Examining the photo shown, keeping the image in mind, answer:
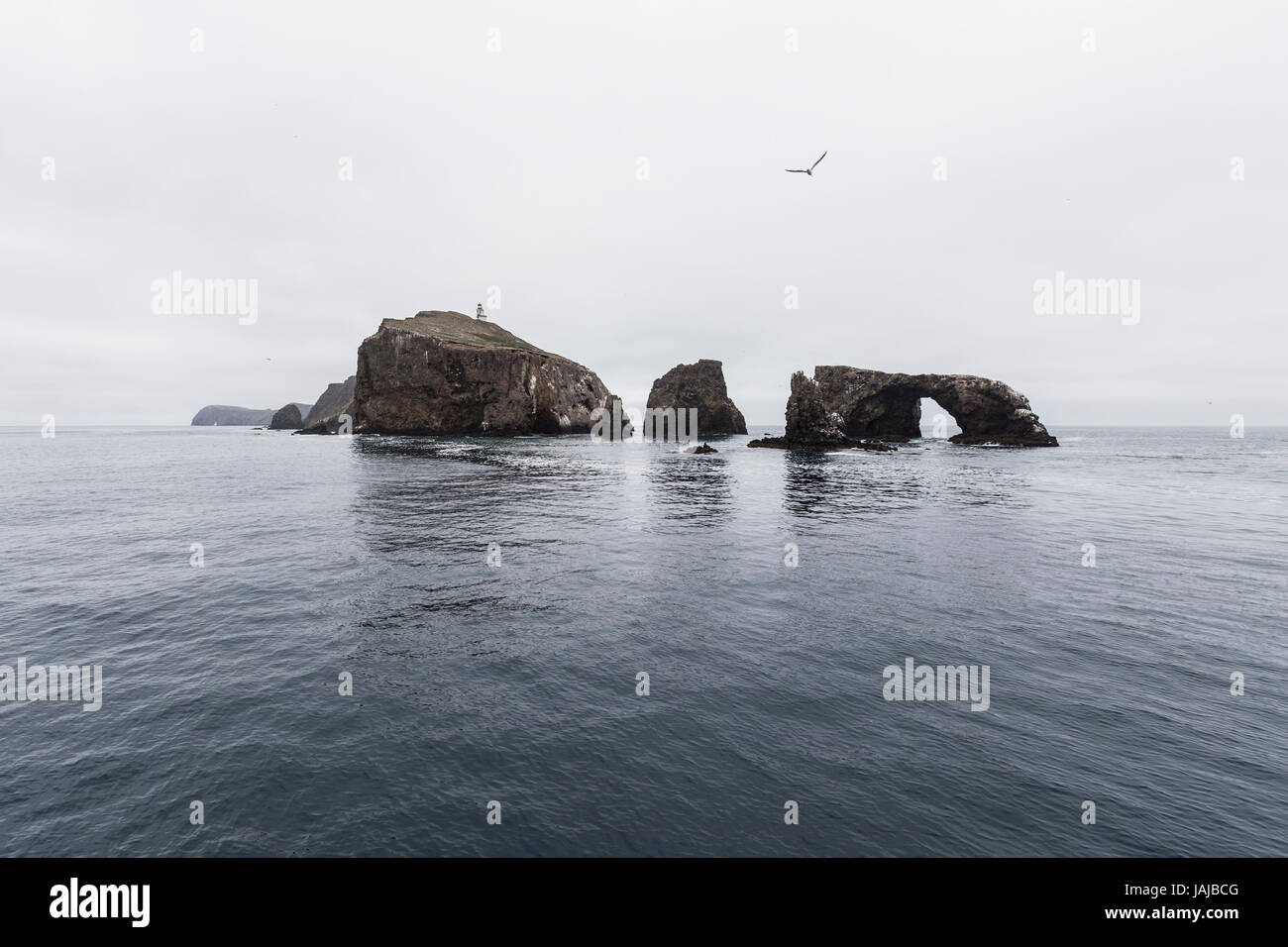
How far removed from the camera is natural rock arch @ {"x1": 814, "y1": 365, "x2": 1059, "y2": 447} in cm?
10712

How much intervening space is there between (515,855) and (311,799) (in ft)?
12.3

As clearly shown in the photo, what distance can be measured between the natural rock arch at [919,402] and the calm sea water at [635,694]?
90.0 meters

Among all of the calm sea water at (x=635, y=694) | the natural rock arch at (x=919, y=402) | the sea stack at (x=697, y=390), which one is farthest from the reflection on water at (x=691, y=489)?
the sea stack at (x=697, y=390)

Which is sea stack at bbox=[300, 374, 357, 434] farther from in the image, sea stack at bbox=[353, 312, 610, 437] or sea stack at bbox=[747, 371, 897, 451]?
sea stack at bbox=[747, 371, 897, 451]

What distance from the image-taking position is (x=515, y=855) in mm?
6918

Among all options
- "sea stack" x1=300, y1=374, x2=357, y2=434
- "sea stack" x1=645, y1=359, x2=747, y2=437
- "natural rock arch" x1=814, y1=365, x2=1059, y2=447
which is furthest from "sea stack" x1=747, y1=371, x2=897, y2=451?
"sea stack" x1=300, y1=374, x2=357, y2=434

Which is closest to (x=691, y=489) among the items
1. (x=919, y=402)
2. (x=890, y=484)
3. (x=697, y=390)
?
(x=890, y=484)

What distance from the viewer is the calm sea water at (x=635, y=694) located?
755 cm

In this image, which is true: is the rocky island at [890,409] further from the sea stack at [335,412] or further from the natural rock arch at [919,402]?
the sea stack at [335,412]

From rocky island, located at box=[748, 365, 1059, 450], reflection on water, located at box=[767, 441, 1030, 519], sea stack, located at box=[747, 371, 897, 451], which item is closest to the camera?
reflection on water, located at box=[767, 441, 1030, 519]

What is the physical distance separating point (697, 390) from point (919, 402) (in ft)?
208

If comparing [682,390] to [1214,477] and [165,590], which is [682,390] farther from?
[165,590]

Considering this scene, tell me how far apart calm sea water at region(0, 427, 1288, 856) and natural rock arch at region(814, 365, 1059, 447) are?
9004cm
